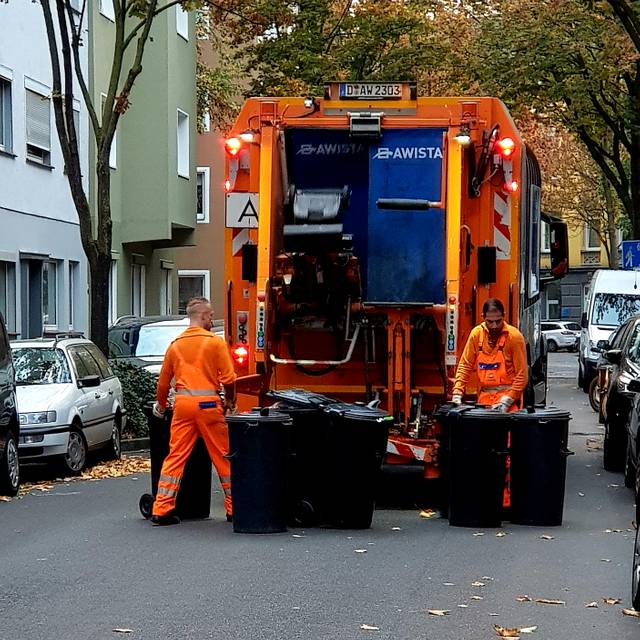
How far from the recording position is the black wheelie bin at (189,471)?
11.5m

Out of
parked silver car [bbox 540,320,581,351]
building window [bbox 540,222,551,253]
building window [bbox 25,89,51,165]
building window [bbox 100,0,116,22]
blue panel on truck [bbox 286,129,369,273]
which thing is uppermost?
building window [bbox 100,0,116,22]

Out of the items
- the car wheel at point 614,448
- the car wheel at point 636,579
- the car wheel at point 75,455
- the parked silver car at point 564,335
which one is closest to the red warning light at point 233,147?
the car wheel at point 75,455

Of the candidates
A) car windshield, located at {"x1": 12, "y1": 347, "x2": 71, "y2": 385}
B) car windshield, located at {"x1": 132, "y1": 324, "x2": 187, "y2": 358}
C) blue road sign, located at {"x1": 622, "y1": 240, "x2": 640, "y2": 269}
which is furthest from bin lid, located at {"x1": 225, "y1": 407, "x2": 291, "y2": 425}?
blue road sign, located at {"x1": 622, "y1": 240, "x2": 640, "y2": 269}

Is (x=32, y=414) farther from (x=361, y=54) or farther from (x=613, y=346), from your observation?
(x=361, y=54)

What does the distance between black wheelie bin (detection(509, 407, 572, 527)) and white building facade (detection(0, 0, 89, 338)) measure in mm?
13338

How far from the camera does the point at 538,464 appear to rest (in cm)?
1121

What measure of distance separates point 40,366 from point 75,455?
135cm

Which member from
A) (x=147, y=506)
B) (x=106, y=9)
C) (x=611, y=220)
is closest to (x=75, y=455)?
(x=147, y=506)

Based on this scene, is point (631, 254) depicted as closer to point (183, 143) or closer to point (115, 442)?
point (183, 143)

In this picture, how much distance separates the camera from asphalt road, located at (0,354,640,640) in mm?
7605

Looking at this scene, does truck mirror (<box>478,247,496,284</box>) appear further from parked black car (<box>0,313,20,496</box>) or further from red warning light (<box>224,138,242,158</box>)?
parked black car (<box>0,313,20,496</box>)

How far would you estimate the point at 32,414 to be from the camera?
1547 centimetres

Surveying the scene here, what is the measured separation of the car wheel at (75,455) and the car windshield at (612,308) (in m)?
16.3

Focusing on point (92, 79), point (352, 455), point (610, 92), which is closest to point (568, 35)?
point (610, 92)
